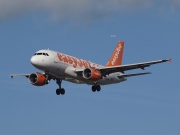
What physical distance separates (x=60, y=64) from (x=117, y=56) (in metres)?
23.1

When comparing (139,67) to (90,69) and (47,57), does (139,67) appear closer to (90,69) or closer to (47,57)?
(90,69)

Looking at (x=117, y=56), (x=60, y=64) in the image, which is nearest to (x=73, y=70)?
(x=60, y=64)

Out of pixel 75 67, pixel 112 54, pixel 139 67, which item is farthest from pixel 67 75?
pixel 112 54

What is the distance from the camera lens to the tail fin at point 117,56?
432 feet

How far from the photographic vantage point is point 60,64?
370 ft

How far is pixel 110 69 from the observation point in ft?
383

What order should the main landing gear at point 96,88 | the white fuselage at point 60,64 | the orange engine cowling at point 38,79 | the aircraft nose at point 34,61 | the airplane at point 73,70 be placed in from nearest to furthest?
the aircraft nose at point 34,61 → the white fuselage at point 60,64 → the airplane at point 73,70 → the orange engine cowling at point 38,79 → the main landing gear at point 96,88

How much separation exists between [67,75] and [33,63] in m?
6.22

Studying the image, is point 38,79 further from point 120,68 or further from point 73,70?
point 120,68

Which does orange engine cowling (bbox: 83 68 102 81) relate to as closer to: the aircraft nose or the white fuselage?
the white fuselage

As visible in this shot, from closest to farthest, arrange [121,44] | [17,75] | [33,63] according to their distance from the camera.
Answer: [33,63] → [17,75] → [121,44]

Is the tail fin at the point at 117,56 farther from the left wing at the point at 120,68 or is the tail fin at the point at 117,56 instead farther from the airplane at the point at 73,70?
the left wing at the point at 120,68

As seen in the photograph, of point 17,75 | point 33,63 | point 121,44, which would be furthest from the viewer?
point 121,44

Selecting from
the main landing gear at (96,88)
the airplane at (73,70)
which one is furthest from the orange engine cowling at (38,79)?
the main landing gear at (96,88)
